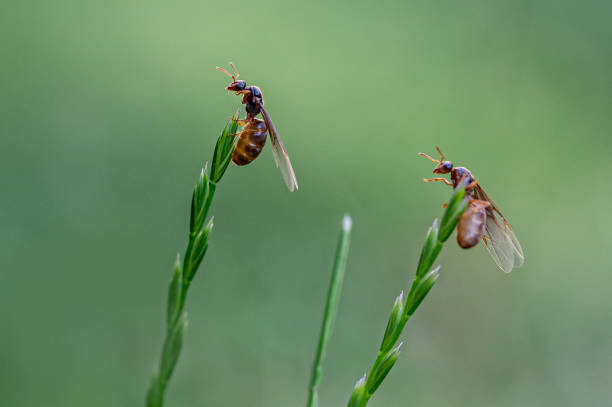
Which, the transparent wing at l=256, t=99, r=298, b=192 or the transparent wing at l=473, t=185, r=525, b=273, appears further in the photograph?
the transparent wing at l=256, t=99, r=298, b=192

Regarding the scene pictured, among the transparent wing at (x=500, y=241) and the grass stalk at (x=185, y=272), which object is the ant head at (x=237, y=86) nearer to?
the transparent wing at (x=500, y=241)

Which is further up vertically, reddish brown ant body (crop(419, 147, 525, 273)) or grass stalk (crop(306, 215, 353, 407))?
reddish brown ant body (crop(419, 147, 525, 273))

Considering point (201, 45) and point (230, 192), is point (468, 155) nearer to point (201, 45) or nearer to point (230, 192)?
point (230, 192)

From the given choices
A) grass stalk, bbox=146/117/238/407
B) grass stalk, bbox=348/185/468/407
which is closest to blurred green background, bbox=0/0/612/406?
grass stalk, bbox=146/117/238/407

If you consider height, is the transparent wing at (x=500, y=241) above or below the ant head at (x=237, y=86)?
below

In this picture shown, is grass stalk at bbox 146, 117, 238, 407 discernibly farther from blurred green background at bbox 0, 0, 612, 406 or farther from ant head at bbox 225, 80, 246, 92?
blurred green background at bbox 0, 0, 612, 406

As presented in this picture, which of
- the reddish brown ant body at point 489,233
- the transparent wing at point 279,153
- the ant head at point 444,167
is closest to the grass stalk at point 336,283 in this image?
the reddish brown ant body at point 489,233
